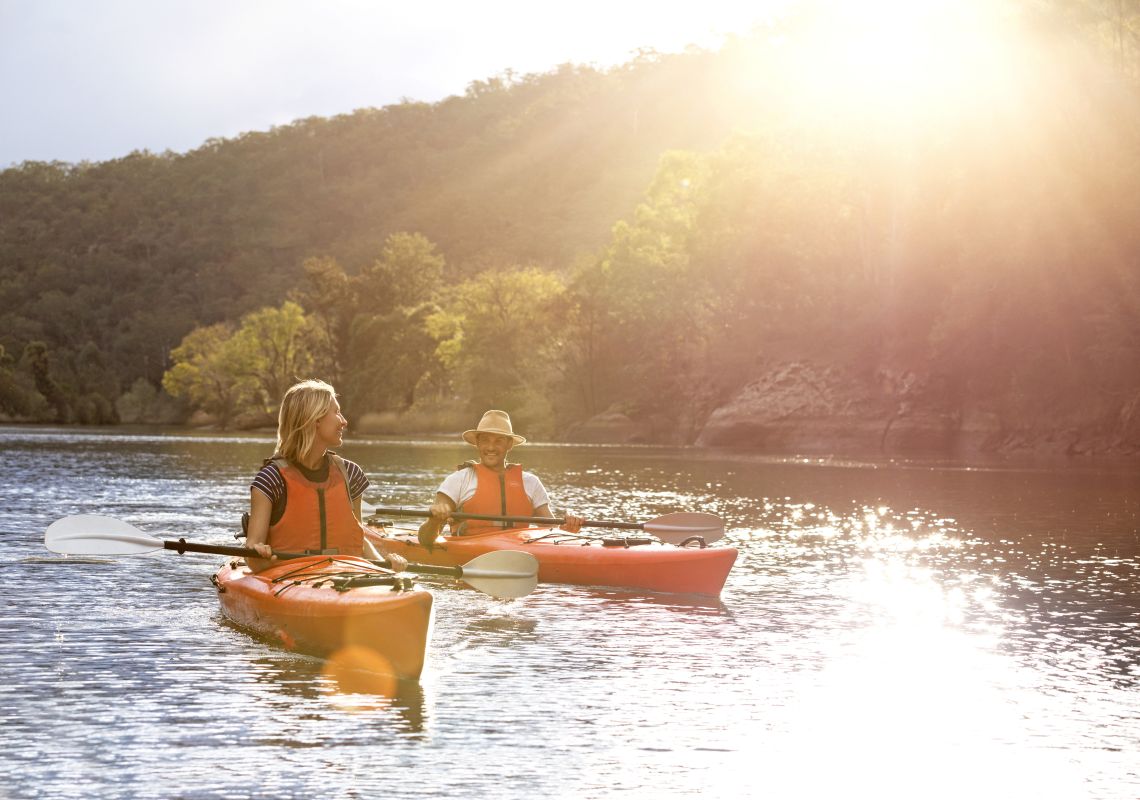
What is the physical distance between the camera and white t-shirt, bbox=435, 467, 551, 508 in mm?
12984

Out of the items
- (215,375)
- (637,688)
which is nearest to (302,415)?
(637,688)

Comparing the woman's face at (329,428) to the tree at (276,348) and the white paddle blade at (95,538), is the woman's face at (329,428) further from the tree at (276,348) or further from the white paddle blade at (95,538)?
the tree at (276,348)

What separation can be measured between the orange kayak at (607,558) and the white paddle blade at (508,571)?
222 centimetres

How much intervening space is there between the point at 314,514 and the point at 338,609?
39.5 inches

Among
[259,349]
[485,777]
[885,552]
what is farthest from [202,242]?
[485,777]

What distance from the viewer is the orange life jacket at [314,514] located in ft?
29.9

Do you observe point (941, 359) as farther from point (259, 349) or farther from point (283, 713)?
point (259, 349)

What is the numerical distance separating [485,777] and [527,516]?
22.8 ft

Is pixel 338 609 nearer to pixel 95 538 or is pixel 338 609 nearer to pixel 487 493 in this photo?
pixel 95 538

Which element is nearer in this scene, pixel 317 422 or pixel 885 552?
pixel 317 422

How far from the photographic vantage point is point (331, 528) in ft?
30.4

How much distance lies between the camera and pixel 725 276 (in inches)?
2344

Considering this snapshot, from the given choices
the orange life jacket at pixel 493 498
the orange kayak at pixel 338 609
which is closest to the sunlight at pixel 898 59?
the orange life jacket at pixel 493 498

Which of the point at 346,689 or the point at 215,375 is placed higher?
the point at 215,375
